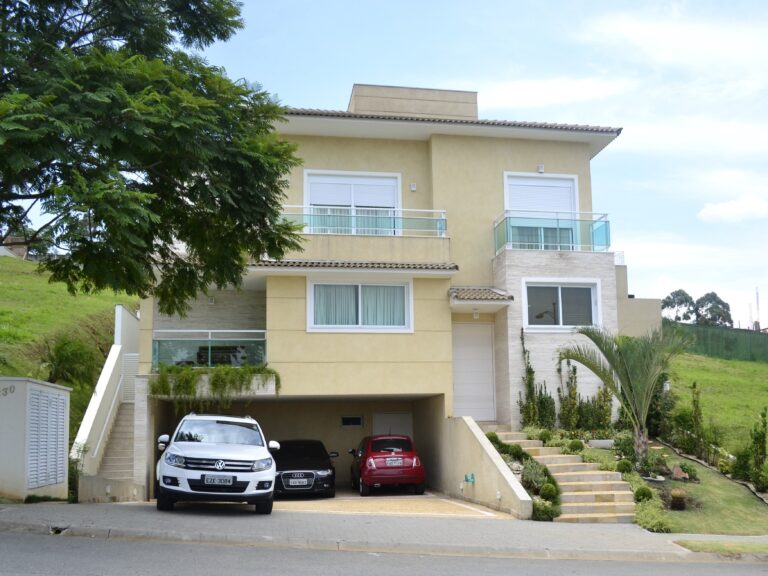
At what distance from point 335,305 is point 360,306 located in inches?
26.1

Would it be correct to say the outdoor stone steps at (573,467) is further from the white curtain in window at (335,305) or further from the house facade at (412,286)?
the white curtain in window at (335,305)

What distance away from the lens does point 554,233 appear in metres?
23.4

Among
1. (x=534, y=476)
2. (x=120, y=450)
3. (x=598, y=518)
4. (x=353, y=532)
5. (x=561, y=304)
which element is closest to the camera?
→ (x=353, y=532)

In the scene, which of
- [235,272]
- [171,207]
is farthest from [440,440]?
[171,207]

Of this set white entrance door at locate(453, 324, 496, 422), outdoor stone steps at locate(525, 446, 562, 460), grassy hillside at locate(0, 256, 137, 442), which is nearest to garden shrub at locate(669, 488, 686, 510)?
outdoor stone steps at locate(525, 446, 562, 460)

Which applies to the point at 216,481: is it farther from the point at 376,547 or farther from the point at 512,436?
the point at 512,436

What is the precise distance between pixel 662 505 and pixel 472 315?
8.37m

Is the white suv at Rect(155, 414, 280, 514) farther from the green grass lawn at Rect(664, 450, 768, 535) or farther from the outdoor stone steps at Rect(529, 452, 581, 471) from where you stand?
the green grass lawn at Rect(664, 450, 768, 535)

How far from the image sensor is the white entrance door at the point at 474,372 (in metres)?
23.5

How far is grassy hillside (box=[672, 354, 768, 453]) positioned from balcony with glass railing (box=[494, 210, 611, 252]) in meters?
4.83

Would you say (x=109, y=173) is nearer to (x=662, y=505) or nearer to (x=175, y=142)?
(x=175, y=142)

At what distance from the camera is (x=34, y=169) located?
12461mm

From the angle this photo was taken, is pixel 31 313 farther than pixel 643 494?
Yes

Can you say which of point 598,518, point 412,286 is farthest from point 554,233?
point 598,518
